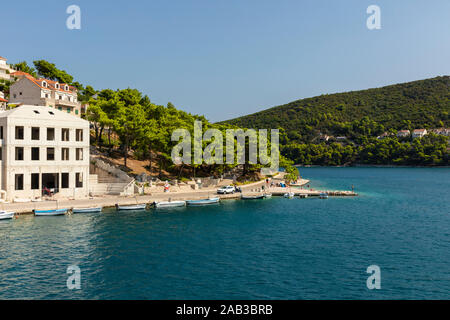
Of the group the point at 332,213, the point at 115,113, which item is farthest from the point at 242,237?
the point at 115,113

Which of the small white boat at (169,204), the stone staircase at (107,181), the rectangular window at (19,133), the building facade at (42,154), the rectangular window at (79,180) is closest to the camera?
the building facade at (42,154)

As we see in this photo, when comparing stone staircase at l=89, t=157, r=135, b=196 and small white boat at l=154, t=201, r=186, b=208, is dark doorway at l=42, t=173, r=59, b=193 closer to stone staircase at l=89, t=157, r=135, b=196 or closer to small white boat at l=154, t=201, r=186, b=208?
stone staircase at l=89, t=157, r=135, b=196

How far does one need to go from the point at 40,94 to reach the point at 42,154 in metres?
33.2

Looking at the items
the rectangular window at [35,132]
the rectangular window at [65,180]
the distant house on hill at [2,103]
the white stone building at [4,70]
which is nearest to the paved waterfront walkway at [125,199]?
the rectangular window at [65,180]

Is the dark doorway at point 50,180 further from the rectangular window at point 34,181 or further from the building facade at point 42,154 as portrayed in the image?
the rectangular window at point 34,181

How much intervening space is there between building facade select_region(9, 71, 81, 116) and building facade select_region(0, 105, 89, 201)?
2392cm

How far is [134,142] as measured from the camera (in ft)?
304

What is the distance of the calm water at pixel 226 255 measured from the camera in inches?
1212

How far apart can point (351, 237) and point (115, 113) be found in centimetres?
6767

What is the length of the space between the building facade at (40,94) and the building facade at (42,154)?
942 inches

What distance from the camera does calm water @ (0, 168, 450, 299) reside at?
1212 inches

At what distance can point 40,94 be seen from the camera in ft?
298

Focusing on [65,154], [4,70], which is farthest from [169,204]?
[4,70]

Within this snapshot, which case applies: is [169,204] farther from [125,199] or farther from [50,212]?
[50,212]
